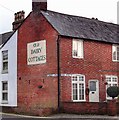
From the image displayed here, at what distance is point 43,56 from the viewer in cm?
2978

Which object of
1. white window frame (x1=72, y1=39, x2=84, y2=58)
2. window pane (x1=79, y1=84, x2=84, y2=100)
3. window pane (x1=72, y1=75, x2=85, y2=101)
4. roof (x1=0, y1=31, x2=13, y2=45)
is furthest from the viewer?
roof (x1=0, y1=31, x2=13, y2=45)

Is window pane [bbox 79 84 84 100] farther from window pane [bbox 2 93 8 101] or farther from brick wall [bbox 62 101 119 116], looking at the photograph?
window pane [bbox 2 93 8 101]

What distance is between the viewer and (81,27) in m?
31.9

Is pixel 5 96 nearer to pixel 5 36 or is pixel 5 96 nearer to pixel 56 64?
pixel 56 64

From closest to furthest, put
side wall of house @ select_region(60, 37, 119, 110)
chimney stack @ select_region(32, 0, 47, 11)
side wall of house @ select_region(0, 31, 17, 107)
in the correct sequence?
side wall of house @ select_region(60, 37, 119, 110) → chimney stack @ select_region(32, 0, 47, 11) → side wall of house @ select_region(0, 31, 17, 107)

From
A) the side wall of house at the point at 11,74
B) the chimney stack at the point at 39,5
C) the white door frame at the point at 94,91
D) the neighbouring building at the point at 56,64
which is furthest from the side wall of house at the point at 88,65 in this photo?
the side wall of house at the point at 11,74

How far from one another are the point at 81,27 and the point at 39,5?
4.28m

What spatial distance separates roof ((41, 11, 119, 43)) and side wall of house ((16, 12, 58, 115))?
2.86ft

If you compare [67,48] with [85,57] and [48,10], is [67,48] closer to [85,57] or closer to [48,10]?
[85,57]

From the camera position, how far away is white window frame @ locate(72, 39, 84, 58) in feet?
96.3

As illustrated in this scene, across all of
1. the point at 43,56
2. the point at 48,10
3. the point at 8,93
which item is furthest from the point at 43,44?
the point at 8,93

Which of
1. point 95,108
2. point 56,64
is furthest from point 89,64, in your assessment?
point 95,108

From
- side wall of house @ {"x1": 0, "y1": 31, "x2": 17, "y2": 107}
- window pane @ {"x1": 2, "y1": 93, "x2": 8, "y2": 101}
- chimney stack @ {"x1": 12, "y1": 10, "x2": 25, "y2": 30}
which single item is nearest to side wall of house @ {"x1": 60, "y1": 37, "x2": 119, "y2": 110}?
side wall of house @ {"x1": 0, "y1": 31, "x2": 17, "y2": 107}

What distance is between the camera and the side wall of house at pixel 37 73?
2838cm
